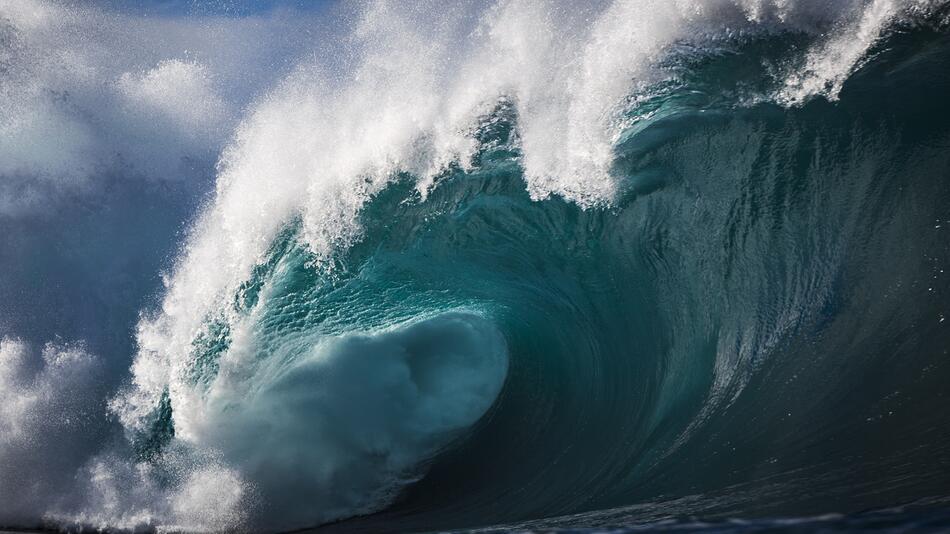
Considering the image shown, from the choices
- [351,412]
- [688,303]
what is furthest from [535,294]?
[351,412]

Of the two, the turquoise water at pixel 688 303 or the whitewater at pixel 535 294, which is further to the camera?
the whitewater at pixel 535 294

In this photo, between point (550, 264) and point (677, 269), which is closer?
point (677, 269)

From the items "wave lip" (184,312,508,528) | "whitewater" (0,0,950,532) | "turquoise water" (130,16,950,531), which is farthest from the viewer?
"wave lip" (184,312,508,528)

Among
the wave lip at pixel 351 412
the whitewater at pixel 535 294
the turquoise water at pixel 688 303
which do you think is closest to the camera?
the turquoise water at pixel 688 303

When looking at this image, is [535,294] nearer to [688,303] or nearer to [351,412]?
[688,303]

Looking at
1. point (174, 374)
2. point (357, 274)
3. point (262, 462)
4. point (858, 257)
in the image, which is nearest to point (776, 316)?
point (858, 257)

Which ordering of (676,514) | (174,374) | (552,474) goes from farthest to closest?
(174,374) → (552,474) → (676,514)

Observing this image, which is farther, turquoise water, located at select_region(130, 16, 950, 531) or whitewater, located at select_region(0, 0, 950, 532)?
whitewater, located at select_region(0, 0, 950, 532)

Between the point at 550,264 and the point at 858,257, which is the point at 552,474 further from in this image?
the point at 858,257
